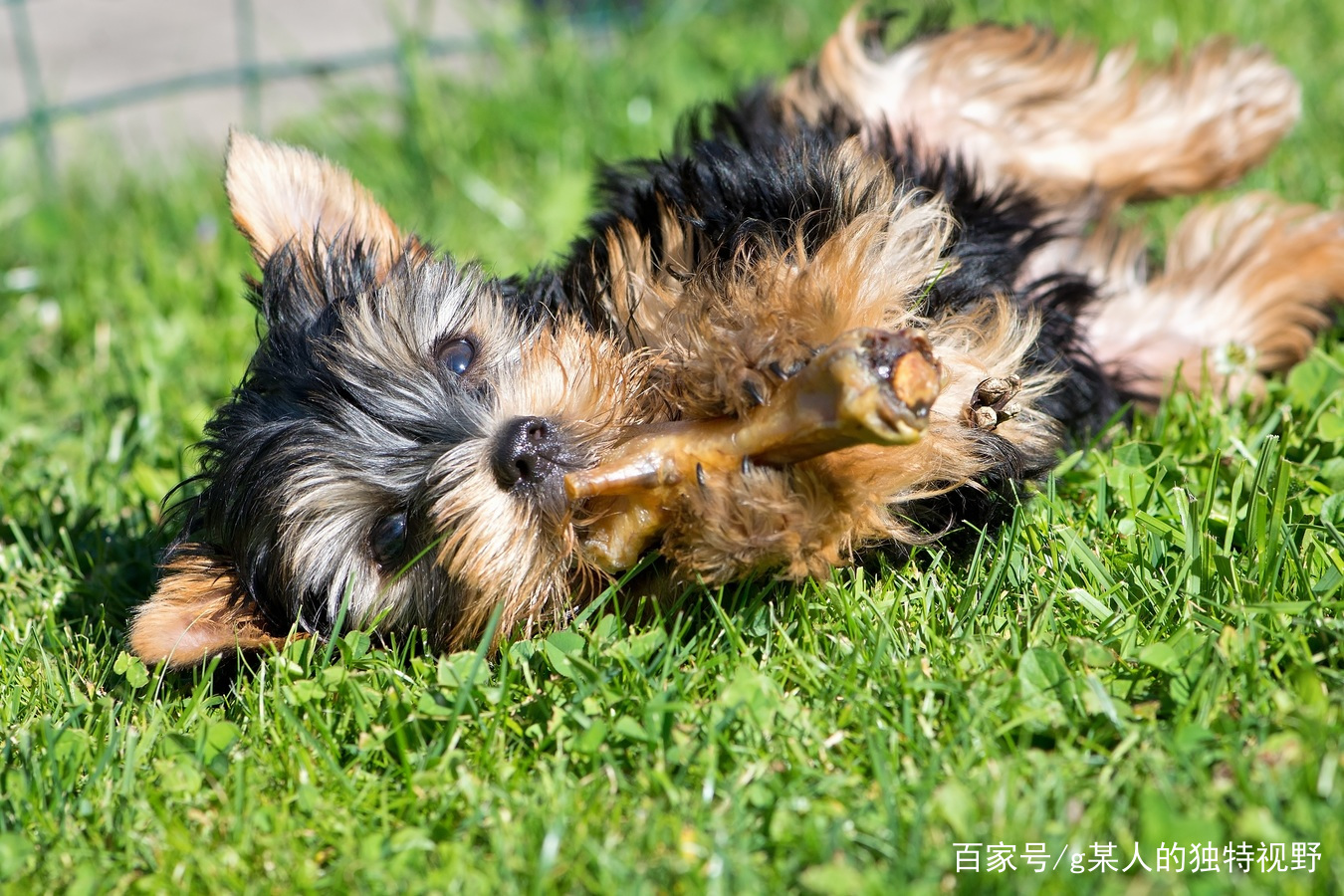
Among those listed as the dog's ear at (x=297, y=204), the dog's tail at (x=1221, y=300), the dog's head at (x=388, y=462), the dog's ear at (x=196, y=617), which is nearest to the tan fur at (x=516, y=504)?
the dog's head at (x=388, y=462)

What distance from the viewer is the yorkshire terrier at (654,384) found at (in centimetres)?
221

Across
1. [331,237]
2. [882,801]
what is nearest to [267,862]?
[882,801]

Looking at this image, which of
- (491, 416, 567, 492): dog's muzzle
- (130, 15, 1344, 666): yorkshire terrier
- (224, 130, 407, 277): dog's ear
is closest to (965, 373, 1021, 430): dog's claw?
(130, 15, 1344, 666): yorkshire terrier

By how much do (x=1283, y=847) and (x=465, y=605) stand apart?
145cm

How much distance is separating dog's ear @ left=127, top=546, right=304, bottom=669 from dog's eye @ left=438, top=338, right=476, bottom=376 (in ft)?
2.12

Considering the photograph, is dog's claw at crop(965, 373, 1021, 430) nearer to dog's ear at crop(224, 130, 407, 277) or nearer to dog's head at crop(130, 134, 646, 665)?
dog's head at crop(130, 134, 646, 665)

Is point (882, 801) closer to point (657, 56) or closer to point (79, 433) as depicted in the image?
point (79, 433)

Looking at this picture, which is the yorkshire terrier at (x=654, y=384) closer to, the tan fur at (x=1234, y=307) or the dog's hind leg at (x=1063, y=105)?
the tan fur at (x=1234, y=307)

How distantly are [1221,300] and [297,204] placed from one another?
7.96 ft

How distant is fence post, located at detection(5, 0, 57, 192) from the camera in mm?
5480

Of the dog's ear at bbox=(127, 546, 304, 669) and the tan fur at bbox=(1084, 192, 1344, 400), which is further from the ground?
the tan fur at bbox=(1084, 192, 1344, 400)

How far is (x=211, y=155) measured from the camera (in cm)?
581

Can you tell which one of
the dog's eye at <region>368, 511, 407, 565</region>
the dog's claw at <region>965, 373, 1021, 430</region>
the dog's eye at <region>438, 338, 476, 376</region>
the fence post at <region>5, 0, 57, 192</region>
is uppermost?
the fence post at <region>5, 0, 57, 192</region>

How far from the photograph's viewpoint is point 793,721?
2117 millimetres
